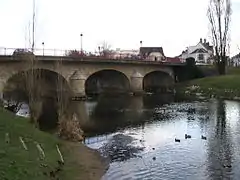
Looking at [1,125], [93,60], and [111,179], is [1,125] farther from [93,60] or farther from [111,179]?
[93,60]

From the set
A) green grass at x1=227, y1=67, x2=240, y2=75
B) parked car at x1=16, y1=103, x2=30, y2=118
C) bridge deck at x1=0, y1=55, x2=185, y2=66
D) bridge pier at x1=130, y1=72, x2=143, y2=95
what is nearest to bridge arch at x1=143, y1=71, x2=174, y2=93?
bridge deck at x1=0, y1=55, x2=185, y2=66

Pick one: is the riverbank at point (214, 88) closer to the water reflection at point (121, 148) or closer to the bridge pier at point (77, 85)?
the bridge pier at point (77, 85)

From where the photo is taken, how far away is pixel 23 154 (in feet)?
71.5

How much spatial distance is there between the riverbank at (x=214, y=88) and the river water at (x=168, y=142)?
16.8 metres

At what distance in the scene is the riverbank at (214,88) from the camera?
247ft

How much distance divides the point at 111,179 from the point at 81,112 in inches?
1209

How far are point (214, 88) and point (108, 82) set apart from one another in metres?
26.6

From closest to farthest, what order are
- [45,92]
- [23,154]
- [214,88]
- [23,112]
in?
[23,154]
[23,112]
[45,92]
[214,88]

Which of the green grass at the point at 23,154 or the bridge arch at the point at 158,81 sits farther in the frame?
the bridge arch at the point at 158,81

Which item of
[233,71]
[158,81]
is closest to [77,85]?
[158,81]

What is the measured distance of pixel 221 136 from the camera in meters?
36.0

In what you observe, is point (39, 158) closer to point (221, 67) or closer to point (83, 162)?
point (83, 162)

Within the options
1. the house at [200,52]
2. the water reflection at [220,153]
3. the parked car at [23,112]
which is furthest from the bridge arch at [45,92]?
the house at [200,52]

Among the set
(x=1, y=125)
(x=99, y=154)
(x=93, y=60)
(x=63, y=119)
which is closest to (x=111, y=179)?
(x=99, y=154)
